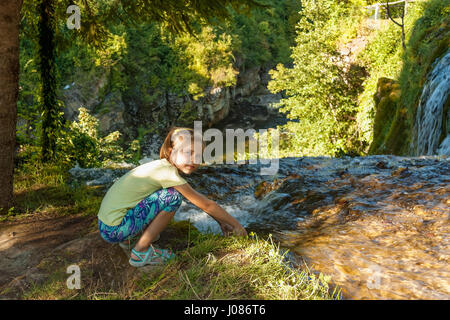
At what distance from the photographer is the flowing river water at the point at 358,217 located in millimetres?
2621

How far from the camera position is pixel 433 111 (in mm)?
7777

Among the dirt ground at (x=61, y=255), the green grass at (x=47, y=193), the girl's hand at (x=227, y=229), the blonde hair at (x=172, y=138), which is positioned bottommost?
the dirt ground at (x=61, y=255)

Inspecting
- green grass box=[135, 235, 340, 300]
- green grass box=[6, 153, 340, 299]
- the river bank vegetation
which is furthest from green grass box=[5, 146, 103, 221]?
green grass box=[135, 235, 340, 300]

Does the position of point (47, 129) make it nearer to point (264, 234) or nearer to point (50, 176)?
point (50, 176)

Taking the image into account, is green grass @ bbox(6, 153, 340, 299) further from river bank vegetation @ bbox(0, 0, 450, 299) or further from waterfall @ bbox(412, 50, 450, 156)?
waterfall @ bbox(412, 50, 450, 156)

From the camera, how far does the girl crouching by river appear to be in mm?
2621

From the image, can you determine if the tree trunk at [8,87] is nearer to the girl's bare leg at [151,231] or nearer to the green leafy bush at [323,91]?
the girl's bare leg at [151,231]

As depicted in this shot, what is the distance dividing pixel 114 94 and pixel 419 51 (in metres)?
25.5

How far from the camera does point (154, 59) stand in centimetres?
3369

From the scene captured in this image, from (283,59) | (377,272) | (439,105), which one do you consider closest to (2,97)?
(377,272)

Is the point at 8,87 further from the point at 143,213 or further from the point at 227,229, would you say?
the point at 227,229

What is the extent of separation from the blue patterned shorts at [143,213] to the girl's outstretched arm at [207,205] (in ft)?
0.27

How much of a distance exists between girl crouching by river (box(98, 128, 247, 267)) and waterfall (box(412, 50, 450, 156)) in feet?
23.3

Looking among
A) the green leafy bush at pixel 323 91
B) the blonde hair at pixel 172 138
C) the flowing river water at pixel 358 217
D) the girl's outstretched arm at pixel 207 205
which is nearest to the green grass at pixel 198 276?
the girl's outstretched arm at pixel 207 205
